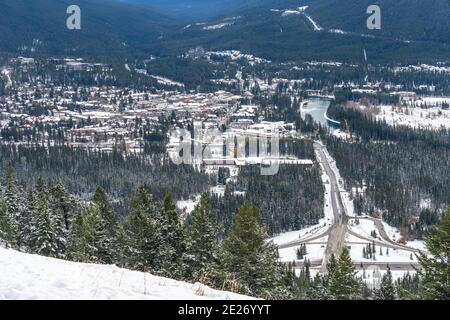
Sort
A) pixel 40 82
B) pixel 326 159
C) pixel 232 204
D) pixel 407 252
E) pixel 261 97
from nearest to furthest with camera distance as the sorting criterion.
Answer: pixel 407 252, pixel 232 204, pixel 326 159, pixel 261 97, pixel 40 82

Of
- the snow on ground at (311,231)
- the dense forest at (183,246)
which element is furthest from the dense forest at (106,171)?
the dense forest at (183,246)

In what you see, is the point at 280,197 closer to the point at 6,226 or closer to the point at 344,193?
the point at 344,193

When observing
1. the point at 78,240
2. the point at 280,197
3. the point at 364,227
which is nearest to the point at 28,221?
the point at 78,240

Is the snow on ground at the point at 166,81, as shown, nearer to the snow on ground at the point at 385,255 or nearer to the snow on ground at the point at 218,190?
the snow on ground at the point at 218,190

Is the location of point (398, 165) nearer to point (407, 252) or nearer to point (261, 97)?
point (407, 252)
